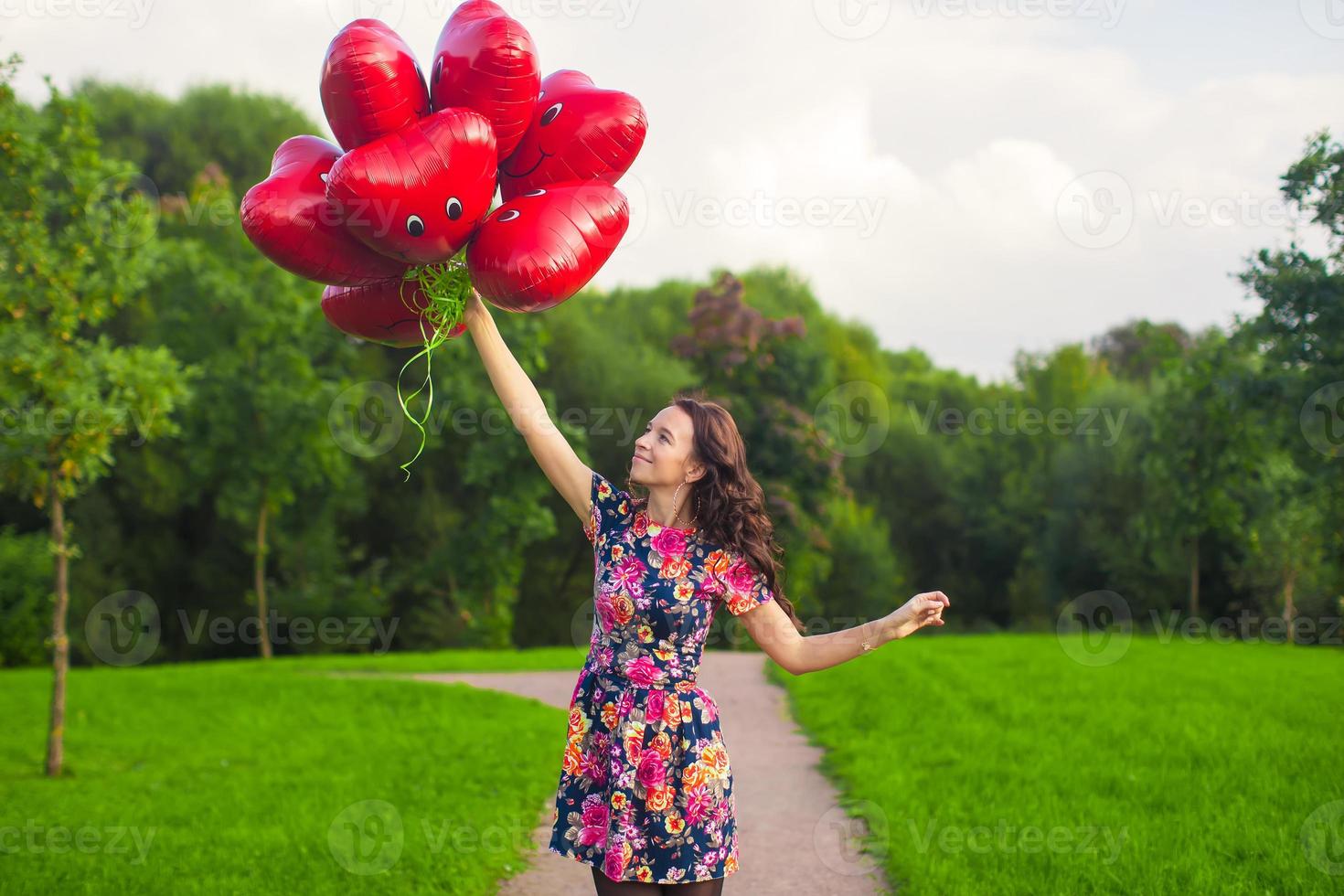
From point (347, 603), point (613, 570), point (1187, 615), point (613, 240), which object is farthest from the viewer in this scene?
point (1187, 615)

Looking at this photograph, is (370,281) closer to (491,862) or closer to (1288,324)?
(491,862)

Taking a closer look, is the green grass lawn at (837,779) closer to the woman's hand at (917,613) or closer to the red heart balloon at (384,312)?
the woman's hand at (917,613)

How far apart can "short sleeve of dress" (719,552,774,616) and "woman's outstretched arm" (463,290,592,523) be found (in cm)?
49

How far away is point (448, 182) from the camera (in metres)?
3.31

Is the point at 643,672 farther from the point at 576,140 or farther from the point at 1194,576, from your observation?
the point at 1194,576

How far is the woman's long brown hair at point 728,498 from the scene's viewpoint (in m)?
3.43

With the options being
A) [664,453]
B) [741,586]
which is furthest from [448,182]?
[741,586]

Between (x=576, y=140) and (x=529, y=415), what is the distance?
940 mm

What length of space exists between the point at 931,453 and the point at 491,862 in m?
31.8

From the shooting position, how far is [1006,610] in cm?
3416

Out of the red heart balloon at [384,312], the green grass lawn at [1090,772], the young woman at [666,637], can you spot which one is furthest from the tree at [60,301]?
the young woman at [666,637]

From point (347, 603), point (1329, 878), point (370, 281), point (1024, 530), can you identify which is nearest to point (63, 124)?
point (370, 281)

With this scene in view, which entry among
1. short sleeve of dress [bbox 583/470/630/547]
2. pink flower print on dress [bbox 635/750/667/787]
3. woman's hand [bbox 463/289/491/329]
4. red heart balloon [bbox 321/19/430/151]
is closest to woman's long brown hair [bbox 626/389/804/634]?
short sleeve of dress [bbox 583/470/630/547]

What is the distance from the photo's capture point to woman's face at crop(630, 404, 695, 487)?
3.41 meters
